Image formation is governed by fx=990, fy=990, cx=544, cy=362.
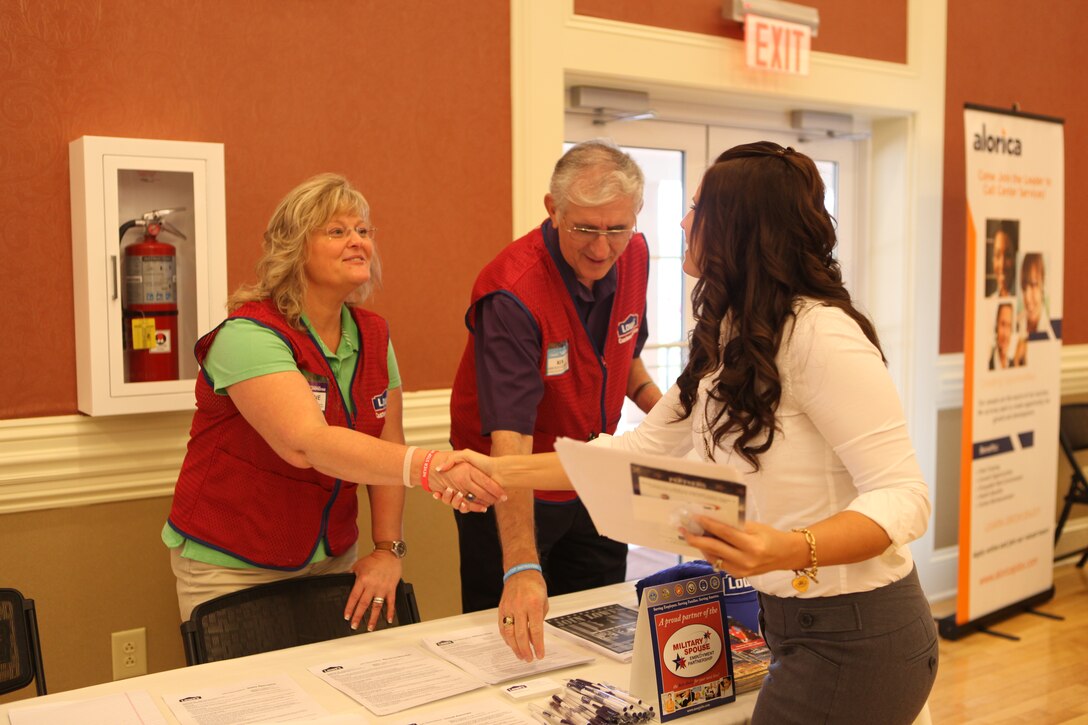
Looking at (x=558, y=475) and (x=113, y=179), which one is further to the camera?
(x=113, y=179)

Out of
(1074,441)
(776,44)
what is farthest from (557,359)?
(1074,441)

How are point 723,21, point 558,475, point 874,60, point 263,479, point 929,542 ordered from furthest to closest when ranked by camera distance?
point 929,542 → point 874,60 → point 723,21 → point 263,479 → point 558,475

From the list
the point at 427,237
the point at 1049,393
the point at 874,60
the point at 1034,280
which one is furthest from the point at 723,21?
the point at 1049,393

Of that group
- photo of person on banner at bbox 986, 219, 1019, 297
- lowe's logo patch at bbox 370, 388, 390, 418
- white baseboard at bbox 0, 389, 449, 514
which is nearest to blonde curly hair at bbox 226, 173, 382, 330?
lowe's logo patch at bbox 370, 388, 390, 418

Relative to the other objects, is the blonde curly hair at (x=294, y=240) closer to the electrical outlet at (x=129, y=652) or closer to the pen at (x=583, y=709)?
the pen at (x=583, y=709)

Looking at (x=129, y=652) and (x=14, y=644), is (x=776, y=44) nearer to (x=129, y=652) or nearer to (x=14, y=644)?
(x=129, y=652)

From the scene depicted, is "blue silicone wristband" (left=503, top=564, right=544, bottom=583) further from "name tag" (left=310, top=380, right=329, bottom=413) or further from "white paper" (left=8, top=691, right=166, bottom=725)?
"white paper" (left=8, top=691, right=166, bottom=725)

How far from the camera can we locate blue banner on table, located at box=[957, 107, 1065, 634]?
4.22 metres

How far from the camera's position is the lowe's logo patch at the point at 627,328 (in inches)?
99.1

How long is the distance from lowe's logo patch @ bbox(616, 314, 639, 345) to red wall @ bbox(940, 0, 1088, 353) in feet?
8.81

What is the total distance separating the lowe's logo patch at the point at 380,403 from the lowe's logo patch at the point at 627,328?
601 millimetres

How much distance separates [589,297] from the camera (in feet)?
7.98

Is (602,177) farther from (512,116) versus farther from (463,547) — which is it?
(512,116)

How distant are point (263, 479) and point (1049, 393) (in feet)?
12.7
